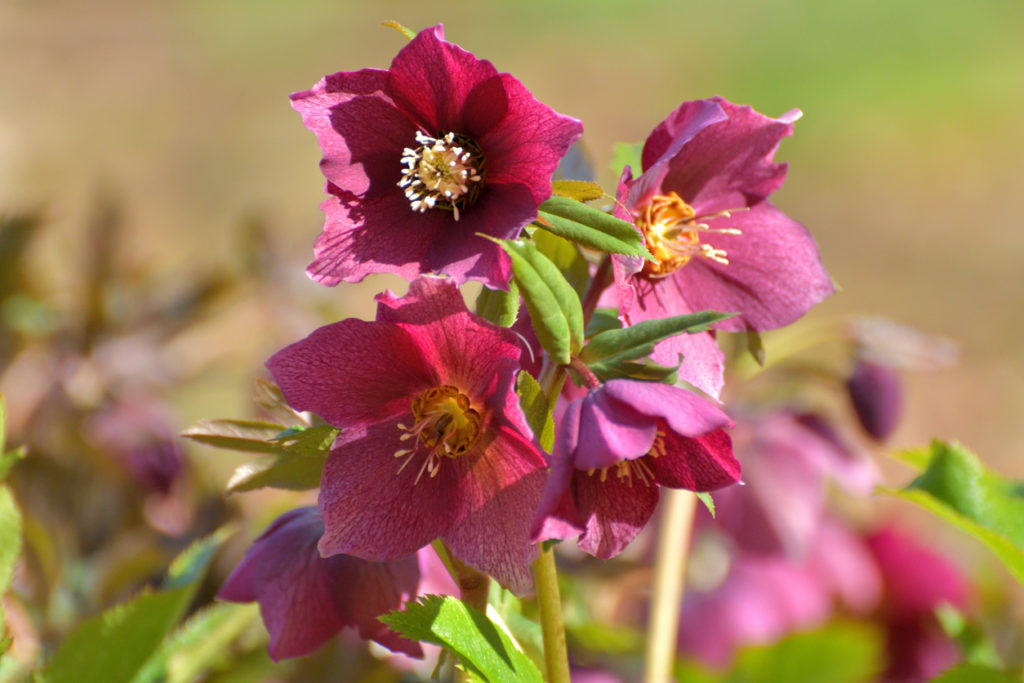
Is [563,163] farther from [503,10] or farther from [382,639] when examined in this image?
[503,10]

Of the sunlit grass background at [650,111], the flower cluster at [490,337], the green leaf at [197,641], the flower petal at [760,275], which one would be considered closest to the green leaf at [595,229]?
the flower cluster at [490,337]

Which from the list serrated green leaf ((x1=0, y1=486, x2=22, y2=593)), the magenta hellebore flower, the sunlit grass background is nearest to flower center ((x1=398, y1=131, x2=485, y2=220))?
the magenta hellebore flower

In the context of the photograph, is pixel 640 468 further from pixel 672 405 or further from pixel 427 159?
pixel 427 159

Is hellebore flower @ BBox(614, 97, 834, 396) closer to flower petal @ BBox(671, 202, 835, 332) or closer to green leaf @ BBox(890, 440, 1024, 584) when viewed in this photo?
flower petal @ BBox(671, 202, 835, 332)

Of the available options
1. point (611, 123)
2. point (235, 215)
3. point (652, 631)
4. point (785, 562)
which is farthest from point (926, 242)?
point (652, 631)

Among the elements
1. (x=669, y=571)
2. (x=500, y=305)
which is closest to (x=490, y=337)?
(x=500, y=305)

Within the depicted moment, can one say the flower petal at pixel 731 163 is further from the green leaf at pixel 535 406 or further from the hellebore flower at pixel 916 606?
the hellebore flower at pixel 916 606
